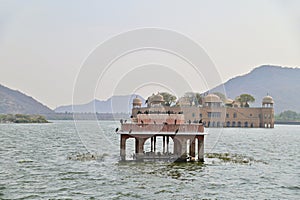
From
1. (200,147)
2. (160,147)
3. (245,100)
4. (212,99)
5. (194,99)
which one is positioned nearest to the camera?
(200,147)

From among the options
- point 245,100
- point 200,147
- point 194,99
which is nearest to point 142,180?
point 200,147

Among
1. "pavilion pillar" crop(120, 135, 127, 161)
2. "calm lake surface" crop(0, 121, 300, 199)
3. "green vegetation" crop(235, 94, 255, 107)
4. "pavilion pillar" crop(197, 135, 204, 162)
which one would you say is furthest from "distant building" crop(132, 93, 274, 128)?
"calm lake surface" crop(0, 121, 300, 199)

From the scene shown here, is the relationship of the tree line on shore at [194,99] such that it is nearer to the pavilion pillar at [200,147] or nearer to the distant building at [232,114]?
the distant building at [232,114]

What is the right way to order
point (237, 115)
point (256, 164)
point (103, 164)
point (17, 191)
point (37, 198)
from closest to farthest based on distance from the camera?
1. point (37, 198)
2. point (17, 191)
3. point (103, 164)
4. point (256, 164)
5. point (237, 115)

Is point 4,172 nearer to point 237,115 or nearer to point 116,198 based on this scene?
point 116,198

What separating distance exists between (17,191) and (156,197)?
881 cm

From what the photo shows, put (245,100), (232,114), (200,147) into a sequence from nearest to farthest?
(200,147)
(232,114)
(245,100)

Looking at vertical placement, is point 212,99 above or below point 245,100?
below

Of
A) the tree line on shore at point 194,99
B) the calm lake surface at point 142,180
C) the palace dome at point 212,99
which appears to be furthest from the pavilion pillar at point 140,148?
the palace dome at point 212,99

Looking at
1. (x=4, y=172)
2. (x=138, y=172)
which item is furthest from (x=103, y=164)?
(x=4, y=172)

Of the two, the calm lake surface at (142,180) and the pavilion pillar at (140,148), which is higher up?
the pavilion pillar at (140,148)

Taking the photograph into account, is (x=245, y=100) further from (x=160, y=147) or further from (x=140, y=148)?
(x=140, y=148)

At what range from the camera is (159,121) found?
41250 mm

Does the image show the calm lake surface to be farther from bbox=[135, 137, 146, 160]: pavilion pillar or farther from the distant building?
the distant building
